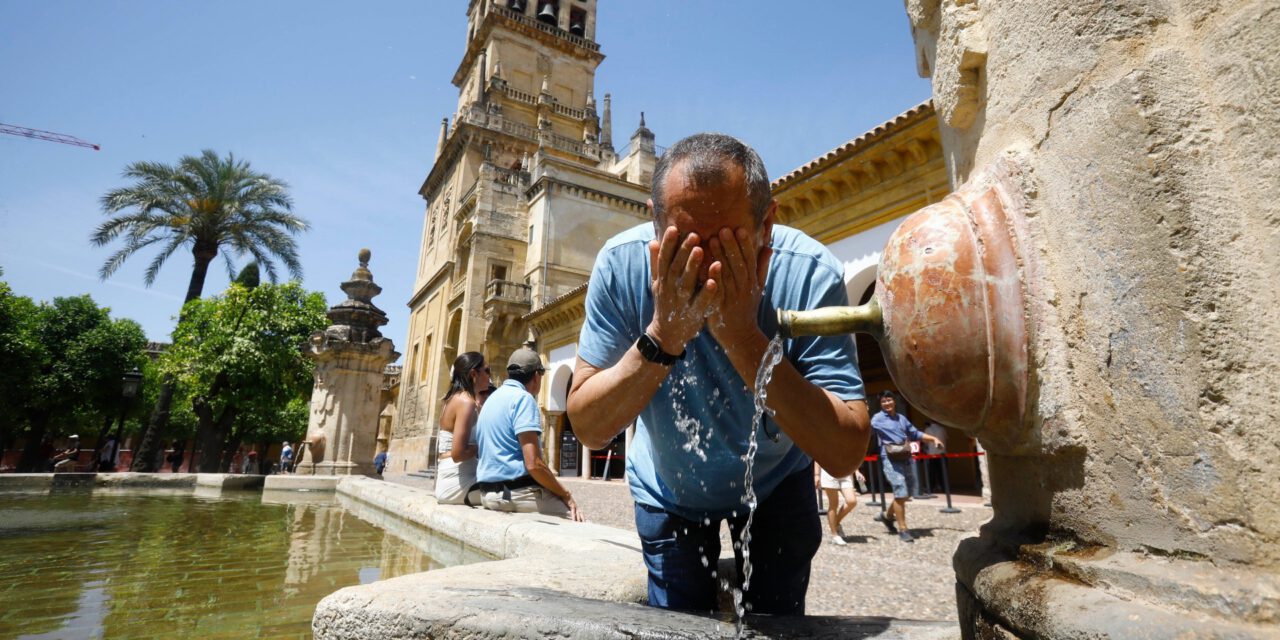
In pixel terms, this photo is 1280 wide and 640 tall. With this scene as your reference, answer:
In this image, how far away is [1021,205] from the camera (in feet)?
3.61

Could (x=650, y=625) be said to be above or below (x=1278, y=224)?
below

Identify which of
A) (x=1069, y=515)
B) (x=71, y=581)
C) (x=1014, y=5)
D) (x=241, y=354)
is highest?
(x=241, y=354)

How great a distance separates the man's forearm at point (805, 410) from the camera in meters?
1.29

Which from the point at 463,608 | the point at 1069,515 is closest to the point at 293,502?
the point at 463,608

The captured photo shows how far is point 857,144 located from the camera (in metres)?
9.71

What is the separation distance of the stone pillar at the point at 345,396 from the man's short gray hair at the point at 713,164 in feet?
34.0

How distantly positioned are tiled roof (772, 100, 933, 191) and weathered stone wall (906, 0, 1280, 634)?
8.02m

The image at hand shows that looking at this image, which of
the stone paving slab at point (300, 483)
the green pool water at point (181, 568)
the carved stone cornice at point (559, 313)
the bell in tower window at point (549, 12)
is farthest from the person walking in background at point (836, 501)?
the bell in tower window at point (549, 12)

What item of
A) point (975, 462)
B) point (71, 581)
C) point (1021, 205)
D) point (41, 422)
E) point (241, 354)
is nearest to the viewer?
point (1021, 205)

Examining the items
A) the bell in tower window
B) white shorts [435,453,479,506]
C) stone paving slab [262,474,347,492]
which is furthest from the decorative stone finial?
the bell in tower window

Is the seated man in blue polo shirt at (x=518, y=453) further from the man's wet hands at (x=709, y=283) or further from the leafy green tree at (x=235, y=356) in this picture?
the leafy green tree at (x=235, y=356)

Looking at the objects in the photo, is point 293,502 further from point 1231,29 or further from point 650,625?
point 1231,29

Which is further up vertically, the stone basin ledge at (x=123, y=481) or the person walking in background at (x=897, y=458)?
the person walking in background at (x=897, y=458)

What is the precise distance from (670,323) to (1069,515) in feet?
2.44
